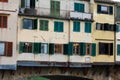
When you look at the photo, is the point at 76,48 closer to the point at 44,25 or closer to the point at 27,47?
the point at 44,25

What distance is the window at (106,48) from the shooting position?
127ft

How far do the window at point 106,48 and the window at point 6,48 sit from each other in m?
9.93

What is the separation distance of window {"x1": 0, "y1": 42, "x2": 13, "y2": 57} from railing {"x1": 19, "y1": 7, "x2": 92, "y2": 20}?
3148 millimetres

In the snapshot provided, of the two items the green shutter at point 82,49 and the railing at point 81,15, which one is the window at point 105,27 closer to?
the railing at point 81,15

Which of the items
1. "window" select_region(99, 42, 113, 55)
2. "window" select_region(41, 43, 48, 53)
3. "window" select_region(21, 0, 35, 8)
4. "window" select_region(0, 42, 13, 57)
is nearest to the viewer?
"window" select_region(0, 42, 13, 57)

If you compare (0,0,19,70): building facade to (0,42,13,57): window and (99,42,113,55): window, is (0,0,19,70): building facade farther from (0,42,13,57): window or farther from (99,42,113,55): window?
(99,42,113,55): window

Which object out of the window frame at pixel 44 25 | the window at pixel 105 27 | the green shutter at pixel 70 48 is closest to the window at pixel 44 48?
the window frame at pixel 44 25

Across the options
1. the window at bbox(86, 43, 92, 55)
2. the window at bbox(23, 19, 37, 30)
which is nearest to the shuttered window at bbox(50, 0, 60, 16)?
the window at bbox(23, 19, 37, 30)

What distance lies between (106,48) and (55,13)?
22.4 ft

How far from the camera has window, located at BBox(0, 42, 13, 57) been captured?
32.6 metres

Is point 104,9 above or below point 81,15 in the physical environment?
above

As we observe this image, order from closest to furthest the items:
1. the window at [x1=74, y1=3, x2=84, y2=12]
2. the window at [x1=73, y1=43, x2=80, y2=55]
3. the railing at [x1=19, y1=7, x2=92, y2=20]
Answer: the railing at [x1=19, y1=7, x2=92, y2=20]
the window at [x1=73, y1=43, x2=80, y2=55]
the window at [x1=74, y1=3, x2=84, y2=12]

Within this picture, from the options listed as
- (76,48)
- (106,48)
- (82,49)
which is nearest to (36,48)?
(76,48)

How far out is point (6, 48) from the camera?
3272 cm
